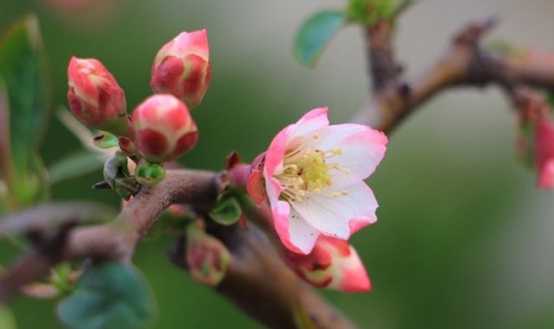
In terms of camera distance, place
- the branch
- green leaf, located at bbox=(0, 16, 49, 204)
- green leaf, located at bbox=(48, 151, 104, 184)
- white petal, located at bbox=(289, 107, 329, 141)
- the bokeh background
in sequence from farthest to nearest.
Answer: the bokeh background < green leaf, located at bbox=(48, 151, 104, 184) < green leaf, located at bbox=(0, 16, 49, 204) < white petal, located at bbox=(289, 107, 329, 141) < the branch

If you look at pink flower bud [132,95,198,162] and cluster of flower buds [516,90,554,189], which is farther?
cluster of flower buds [516,90,554,189]

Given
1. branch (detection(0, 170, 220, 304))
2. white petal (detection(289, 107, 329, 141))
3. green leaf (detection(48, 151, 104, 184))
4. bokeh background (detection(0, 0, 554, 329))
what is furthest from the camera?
bokeh background (detection(0, 0, 554, 329))

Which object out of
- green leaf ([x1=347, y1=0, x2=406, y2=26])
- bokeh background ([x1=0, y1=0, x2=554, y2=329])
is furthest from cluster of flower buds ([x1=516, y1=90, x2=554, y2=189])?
bokeh background ([x1=0, y1=0, x2=554, y2=329])

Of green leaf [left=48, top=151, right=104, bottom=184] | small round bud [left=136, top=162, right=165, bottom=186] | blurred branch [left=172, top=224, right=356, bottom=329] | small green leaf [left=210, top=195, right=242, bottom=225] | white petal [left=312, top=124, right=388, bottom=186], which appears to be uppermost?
white petal [left=312, top=124, right=388, bottom=186]

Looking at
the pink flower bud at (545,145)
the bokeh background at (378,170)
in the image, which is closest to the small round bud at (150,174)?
the pink flower bud at (545,145)

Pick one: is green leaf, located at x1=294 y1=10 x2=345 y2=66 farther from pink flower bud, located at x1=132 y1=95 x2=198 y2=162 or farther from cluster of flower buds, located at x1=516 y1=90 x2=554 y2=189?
pink flower bud, located at x1=132 y1=95 x2=198 y2=162

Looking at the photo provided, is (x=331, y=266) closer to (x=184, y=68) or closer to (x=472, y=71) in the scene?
(x=184, y=68)

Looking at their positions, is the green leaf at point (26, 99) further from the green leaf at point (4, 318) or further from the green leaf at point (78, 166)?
the green leaf at point (4, 318)

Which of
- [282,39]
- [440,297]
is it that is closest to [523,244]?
[440,297]

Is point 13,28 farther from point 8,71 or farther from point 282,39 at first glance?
point 282,39
